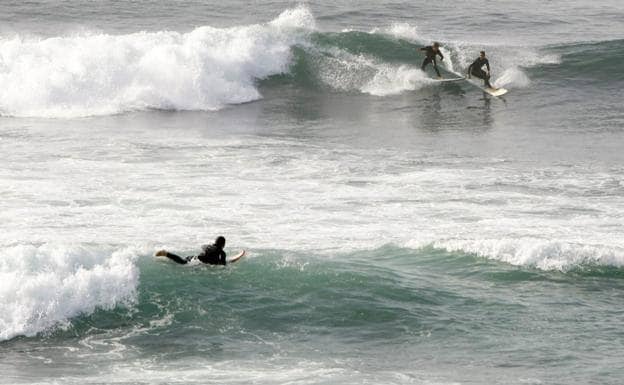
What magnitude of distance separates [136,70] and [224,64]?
267 cm

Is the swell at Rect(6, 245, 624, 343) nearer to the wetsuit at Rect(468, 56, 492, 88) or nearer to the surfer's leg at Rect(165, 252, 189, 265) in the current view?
the surfer's leg at Rect(165, 252, 189, 265)

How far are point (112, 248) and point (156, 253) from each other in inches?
58.2

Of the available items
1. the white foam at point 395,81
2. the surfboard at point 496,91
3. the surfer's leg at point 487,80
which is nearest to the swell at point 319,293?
the surfboard at point 496,91

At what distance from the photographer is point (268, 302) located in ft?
51.7

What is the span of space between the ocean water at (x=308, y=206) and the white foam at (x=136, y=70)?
78 mm

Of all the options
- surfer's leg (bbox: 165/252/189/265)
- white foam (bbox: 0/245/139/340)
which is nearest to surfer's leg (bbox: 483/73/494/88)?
surfer's leg (bbox: 165/252/189/265)

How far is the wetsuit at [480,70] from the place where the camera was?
104 feet

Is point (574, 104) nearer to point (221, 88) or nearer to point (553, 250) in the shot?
point (221, 88)

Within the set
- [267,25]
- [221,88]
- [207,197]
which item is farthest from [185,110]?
[207,197]

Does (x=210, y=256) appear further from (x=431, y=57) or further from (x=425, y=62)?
(x=431, y=57)

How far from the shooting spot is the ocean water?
14180mm

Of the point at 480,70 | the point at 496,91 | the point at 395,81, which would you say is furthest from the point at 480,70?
the point at 395,81

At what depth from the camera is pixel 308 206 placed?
2012 centimetres

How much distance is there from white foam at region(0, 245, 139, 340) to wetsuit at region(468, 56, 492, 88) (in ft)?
56.1
